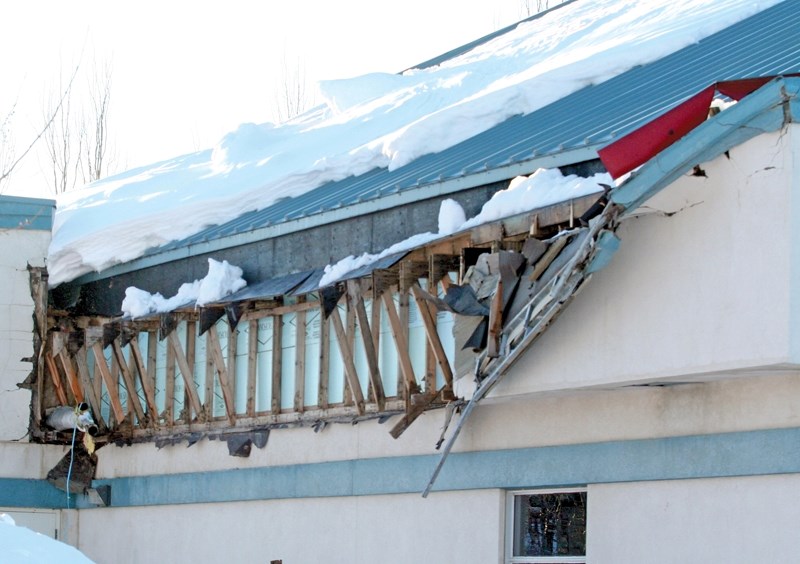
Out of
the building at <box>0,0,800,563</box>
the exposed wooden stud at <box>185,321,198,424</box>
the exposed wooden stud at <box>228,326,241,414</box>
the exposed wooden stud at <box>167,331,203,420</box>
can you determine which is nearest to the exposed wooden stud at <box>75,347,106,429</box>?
the building at <box>0,0,800,563</box>

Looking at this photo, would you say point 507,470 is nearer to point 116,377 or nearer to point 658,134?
point 658,134

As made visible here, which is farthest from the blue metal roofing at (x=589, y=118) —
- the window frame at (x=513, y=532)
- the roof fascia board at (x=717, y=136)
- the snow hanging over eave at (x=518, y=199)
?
the window frame at (x=513, y=532)

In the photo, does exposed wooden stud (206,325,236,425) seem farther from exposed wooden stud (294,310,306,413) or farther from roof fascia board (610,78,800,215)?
roof fascia board (610,78,800,215)

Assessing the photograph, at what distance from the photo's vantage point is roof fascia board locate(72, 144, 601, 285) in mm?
13633

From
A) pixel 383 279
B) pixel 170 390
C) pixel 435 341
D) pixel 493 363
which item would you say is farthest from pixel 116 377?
pixel 493 363

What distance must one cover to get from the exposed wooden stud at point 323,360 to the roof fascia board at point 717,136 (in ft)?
22.1

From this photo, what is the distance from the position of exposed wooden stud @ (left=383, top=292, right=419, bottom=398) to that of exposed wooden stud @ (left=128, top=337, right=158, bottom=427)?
5.74 m

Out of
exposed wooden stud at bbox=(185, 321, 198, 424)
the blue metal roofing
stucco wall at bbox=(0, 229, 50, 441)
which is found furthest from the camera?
stucco wall at bbox=(0, 229, 50, 441)

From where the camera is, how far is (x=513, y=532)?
565 inches

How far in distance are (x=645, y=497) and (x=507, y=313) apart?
198 centimetres

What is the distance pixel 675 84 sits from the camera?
14.8 m

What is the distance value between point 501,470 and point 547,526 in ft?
2.26

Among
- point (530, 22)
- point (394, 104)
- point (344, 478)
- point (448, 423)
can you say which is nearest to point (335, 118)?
point (394, 104)

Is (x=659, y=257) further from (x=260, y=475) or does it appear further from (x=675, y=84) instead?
(x=260, y=475)
